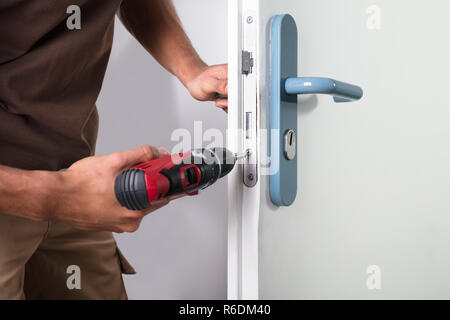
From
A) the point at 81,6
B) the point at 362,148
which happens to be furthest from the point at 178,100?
the point at 362,148

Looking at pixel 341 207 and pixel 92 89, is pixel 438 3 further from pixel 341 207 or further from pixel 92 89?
pixel 92 89

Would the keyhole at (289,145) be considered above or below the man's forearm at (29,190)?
above

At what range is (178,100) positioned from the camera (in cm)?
117

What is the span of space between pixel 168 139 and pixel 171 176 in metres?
0.74

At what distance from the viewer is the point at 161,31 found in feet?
3.06

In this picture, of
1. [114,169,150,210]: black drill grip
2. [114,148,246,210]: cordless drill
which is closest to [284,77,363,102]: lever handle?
[114,148,246,210]: cordless drill

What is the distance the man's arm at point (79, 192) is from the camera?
0.55m

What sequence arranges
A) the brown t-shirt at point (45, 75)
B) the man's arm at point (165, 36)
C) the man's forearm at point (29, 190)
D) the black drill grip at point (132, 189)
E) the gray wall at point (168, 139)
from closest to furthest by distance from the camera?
the black drill grip at point (132, 189)
the man's forearm at point (29, 190)
the brown t-shirt at point (45, 75)
the man's arm at point (165, 36)
the gray wall at point (168, 139)

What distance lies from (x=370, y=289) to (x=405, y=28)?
478 mm

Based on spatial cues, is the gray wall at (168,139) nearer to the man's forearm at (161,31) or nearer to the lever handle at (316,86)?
the man's forearm at (161,31)

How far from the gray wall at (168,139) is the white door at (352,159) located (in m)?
0.51

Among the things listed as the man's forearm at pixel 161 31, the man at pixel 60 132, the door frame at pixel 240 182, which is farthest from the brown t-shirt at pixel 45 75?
the door frame at pixel 240 182

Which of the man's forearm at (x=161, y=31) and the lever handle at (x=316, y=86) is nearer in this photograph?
the lever handle at (x=316, y=86)

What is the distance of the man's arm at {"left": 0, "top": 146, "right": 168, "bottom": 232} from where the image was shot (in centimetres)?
55
